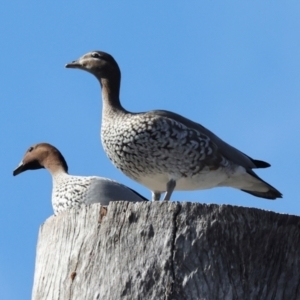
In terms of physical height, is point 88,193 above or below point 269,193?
below

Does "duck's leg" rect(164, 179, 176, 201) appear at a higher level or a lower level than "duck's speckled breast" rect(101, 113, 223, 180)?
lower

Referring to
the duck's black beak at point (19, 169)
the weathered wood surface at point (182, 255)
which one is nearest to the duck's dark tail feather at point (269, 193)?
the duck's black beak at point (19, 169)

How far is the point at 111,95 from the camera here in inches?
348

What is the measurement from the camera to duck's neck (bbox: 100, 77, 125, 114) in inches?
336

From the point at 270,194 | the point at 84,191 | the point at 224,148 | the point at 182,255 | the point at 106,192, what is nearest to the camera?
the point at 182,255

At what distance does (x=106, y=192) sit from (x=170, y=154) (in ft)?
2.19

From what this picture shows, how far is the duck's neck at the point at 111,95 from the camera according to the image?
8547 millimetres

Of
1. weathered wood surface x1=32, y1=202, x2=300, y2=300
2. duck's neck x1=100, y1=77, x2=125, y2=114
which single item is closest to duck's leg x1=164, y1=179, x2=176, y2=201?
duck's neck x1=100, y1=77, x2=125, y2=114

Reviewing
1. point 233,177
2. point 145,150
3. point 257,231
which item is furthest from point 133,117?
point 257,231

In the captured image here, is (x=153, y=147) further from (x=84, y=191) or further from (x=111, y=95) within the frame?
(x=111, y=95)

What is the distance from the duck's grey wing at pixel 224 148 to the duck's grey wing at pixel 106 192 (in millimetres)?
811

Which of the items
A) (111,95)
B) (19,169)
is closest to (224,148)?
(111,95)

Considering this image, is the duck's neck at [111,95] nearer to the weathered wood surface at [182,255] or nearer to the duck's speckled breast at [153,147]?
the duck's speckled breast at [153,147]

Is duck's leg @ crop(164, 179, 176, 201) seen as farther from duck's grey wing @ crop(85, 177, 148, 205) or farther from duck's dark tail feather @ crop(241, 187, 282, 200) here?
duck's dark tail feather @ crop(241, 187, 282, 200)
